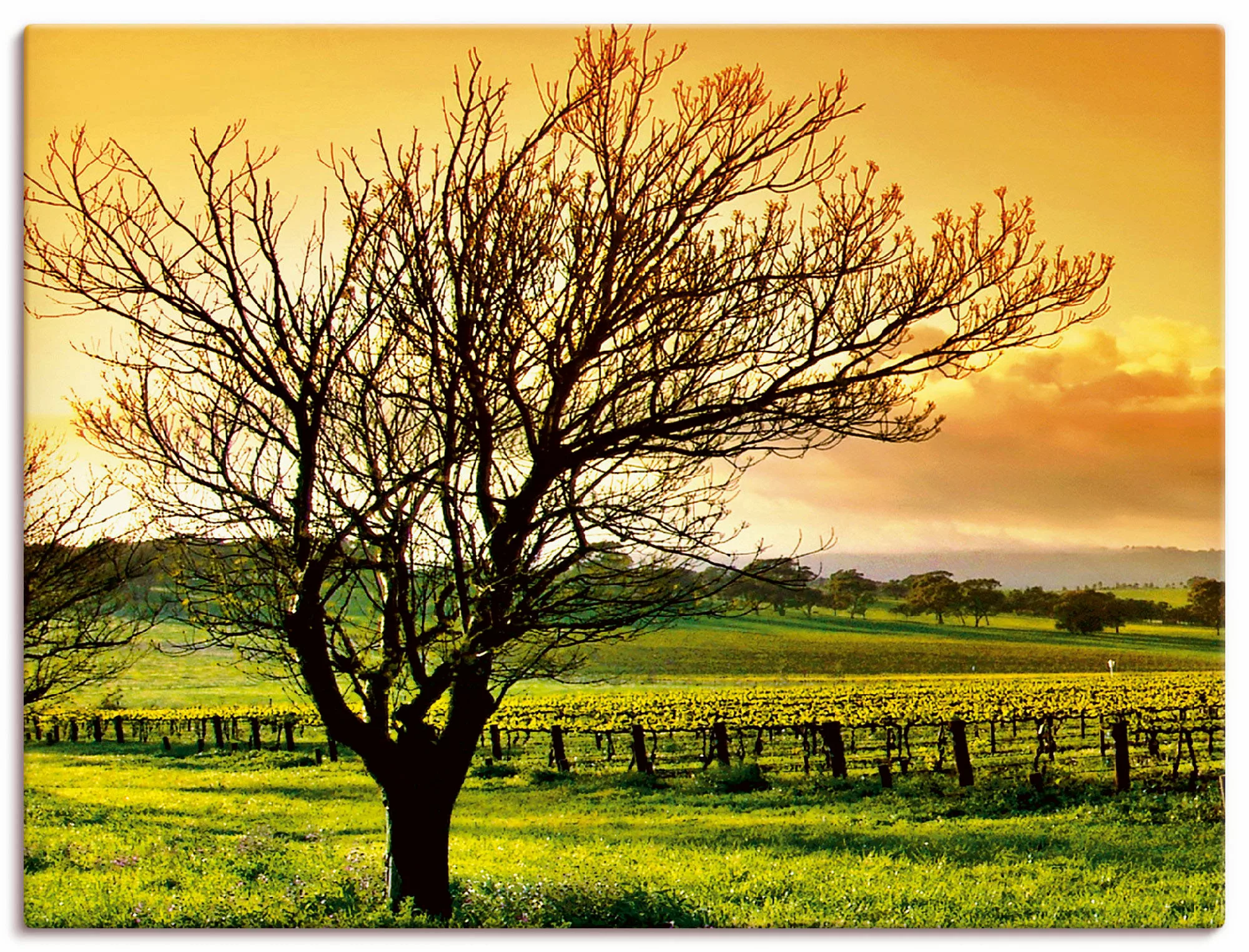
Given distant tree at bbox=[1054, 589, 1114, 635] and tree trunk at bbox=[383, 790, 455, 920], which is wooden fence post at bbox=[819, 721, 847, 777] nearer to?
distant tree at bbox=[1054, 589, 1114, 635]

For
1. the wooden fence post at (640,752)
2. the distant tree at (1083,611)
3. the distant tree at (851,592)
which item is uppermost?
the distant tree at (851,592)

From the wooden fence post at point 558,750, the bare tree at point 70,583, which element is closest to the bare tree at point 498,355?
the bare tree at point 70,583

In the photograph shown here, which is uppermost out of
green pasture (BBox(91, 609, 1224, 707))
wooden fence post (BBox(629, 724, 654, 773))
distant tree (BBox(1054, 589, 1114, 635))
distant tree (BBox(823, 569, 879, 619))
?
distant tree (BBox(823, 569, 879, 619))

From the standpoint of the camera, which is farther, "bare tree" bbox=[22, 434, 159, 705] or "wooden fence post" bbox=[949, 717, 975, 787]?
"wooden fence post" bbox=[949, 717, 975, 787]

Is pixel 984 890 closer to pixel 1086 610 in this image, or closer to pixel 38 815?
pixel 1086 610

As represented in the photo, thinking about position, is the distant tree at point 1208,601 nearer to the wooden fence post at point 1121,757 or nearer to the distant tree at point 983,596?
the distant tree at point 983,596

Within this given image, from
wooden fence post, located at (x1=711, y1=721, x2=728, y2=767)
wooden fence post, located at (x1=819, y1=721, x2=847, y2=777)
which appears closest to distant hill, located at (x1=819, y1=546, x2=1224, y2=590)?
wooden fence post, located at (x1=819, y1=721, x2=847, y2=777)

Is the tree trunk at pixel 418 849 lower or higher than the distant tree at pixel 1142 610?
lower
